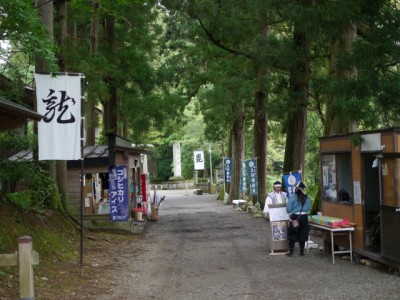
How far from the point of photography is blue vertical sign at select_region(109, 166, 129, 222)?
17453 millimetres

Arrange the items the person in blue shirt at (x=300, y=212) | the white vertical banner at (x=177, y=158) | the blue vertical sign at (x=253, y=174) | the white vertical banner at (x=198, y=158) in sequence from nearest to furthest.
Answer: the person in blue shirt at (x=300, y=212) < the blue vertical sign at (x=253, y=174) < the white vertical banner at (x=198, y=158) < the white vertical banner at (x=177, y=158)

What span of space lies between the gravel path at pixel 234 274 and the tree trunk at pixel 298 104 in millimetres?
4843

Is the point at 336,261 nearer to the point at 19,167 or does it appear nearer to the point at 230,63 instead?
the point at 19,167

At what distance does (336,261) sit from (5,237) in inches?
267

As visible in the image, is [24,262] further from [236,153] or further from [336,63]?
[236,153]

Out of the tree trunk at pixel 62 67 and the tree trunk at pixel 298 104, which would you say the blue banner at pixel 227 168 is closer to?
the tree trunk at pixel 298 104

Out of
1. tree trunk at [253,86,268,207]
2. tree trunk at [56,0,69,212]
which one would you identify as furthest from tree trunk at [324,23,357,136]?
tree trunk at [253,86,268,207]

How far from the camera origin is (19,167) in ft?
40.4

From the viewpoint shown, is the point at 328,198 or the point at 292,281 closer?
the point at 292,281

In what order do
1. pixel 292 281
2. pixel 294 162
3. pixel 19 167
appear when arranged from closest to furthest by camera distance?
pixel 292 281 → pixel 19 167 → pixel 294 162

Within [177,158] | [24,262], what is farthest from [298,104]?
[177,158]

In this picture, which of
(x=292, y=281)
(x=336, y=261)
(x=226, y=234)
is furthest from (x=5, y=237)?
(x=226, y=234)

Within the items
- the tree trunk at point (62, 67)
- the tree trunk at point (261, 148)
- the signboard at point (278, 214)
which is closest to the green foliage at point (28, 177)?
the tree trunk at point (62, 67)

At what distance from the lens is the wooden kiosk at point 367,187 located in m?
9.79
